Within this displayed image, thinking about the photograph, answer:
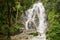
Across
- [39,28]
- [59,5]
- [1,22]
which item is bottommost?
[39,28]

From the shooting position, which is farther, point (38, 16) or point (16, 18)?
point (38, 16)

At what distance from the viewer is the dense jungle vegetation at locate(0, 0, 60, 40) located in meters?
14.9

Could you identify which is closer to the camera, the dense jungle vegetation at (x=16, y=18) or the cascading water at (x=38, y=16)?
the dense jungle vegetation at (x=16, y=18)

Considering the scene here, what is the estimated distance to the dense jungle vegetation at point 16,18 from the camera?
48.7 feet

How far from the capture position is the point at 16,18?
21.9 meters

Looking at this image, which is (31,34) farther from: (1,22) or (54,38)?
(54,38)

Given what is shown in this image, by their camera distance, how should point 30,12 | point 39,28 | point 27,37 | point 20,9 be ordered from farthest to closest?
point 30,12
point 20,9
point 39,28
point 27,37

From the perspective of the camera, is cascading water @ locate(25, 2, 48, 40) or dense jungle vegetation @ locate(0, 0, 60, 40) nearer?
dense jungle vegetation @ locate(0, 0, 60, 40)

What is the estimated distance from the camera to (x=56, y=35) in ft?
46.0

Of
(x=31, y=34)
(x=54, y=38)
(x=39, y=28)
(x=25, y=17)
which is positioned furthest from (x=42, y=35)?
(x=25, y=17)

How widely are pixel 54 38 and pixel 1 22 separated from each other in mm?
7802

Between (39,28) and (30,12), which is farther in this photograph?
(30,12)

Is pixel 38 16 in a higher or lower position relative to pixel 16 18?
lower

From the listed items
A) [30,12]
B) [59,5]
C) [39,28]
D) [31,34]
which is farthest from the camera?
[30,12]
